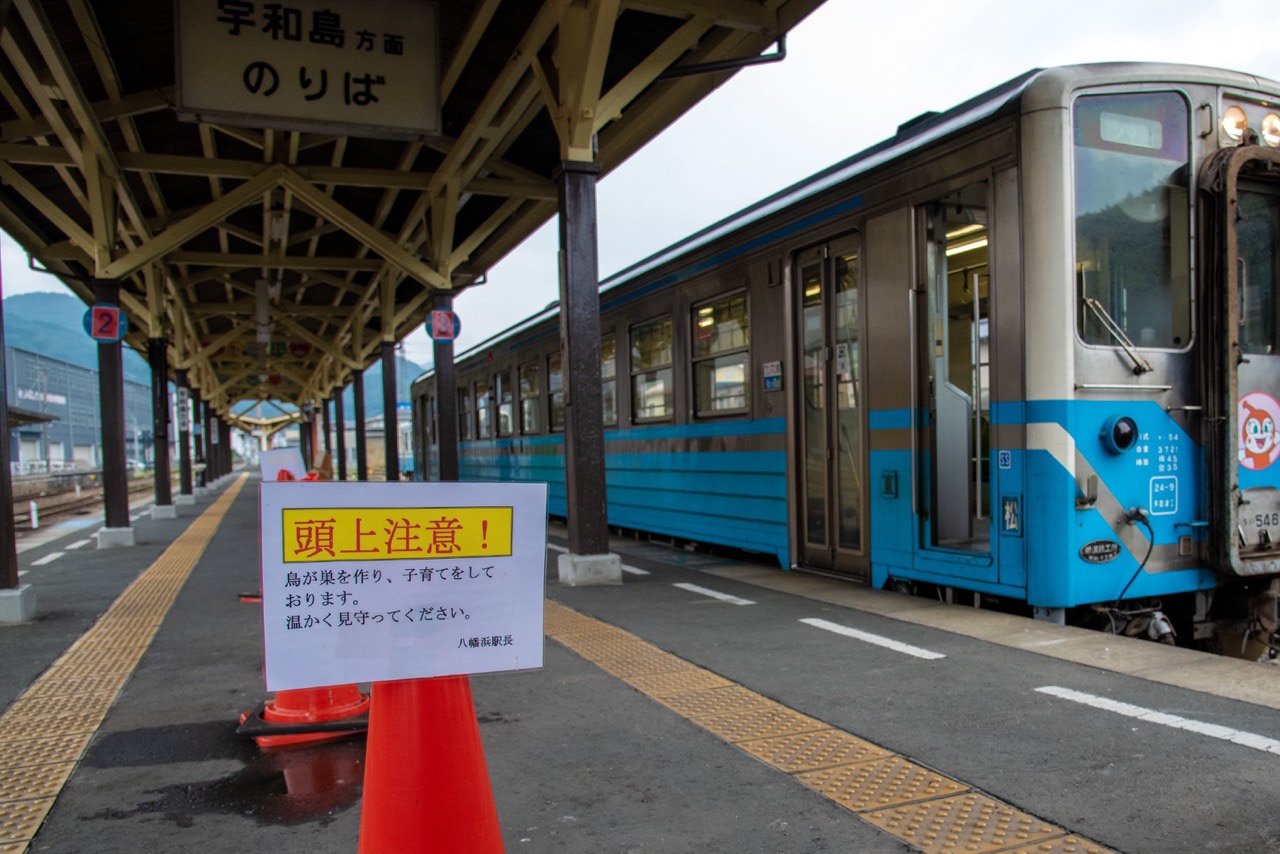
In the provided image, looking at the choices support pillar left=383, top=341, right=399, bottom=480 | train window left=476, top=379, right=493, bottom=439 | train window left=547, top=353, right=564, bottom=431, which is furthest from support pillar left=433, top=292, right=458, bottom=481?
support pillar left=383, top=341, right=399, bottom=480

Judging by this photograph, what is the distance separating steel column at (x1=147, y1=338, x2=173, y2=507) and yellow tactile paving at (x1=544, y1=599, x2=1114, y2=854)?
42.0ft

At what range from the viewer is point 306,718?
377 cm

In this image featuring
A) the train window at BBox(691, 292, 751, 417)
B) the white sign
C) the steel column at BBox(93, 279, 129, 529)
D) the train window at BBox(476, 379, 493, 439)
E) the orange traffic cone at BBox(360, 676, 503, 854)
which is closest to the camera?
the white sign

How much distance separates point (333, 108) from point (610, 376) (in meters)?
4.28

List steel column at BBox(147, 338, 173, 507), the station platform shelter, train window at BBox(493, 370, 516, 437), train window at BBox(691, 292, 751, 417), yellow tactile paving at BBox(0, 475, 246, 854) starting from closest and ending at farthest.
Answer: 1. the station platform shelter
2. yellow tactile paving at BBox(0, 475, 246, 854)
3. train window at BBox(691, 292, 751, 417)
4. train window at BBox(493, 370, 516, 437)
5. steel column at BBox(147, 338, 173, 507)

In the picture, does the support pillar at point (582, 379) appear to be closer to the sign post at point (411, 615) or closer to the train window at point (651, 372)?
the train window at point (651, 372)

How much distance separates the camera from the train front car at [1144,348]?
480cm

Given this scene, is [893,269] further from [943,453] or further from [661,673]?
[661,673]

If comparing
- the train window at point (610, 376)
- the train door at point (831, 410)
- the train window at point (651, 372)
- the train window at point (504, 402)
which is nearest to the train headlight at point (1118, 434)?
the train door at point (831, 410)

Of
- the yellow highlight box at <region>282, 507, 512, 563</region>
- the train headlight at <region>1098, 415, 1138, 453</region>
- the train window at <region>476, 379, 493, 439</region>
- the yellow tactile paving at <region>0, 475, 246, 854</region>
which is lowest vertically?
the yellow tactile paving at <region>0, 475, 246, 854</region>

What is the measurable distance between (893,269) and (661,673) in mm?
3071

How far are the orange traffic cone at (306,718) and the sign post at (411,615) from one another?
1588 millimetres

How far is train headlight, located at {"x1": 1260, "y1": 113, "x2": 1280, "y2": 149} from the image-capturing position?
520 centimetres

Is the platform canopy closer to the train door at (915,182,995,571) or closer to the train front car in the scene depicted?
the train door at (915,182,995,571)
